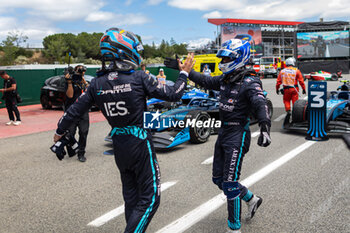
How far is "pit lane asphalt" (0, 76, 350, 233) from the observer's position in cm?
359

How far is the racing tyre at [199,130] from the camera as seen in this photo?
703 centimetres

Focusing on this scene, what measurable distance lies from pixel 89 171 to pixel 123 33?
3.53 m

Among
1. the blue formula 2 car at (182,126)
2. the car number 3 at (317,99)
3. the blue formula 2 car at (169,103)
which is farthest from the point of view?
the blue formula 2 car at (169,103)

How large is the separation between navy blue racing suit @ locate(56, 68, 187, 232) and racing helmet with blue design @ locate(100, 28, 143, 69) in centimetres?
13

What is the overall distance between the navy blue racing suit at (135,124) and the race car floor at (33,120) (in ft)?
25.7

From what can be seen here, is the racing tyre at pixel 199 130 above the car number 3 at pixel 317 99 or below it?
below

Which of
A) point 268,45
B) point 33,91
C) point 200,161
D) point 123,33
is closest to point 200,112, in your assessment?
point 200,161

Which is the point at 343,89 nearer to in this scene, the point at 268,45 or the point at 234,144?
the point at 234,144

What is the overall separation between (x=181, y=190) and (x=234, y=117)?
5.57 ft

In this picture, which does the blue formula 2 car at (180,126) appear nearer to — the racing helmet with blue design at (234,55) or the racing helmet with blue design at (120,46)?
the racing helmet with blue design at (234,55)

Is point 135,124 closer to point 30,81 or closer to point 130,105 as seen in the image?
point 130,105

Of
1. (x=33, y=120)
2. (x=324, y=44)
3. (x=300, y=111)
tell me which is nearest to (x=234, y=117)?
(x=300, y=111)

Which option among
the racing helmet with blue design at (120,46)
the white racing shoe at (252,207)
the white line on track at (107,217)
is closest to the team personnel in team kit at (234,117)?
the white racing shoe at (252,207)

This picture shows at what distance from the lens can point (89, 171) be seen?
5.66 metres
